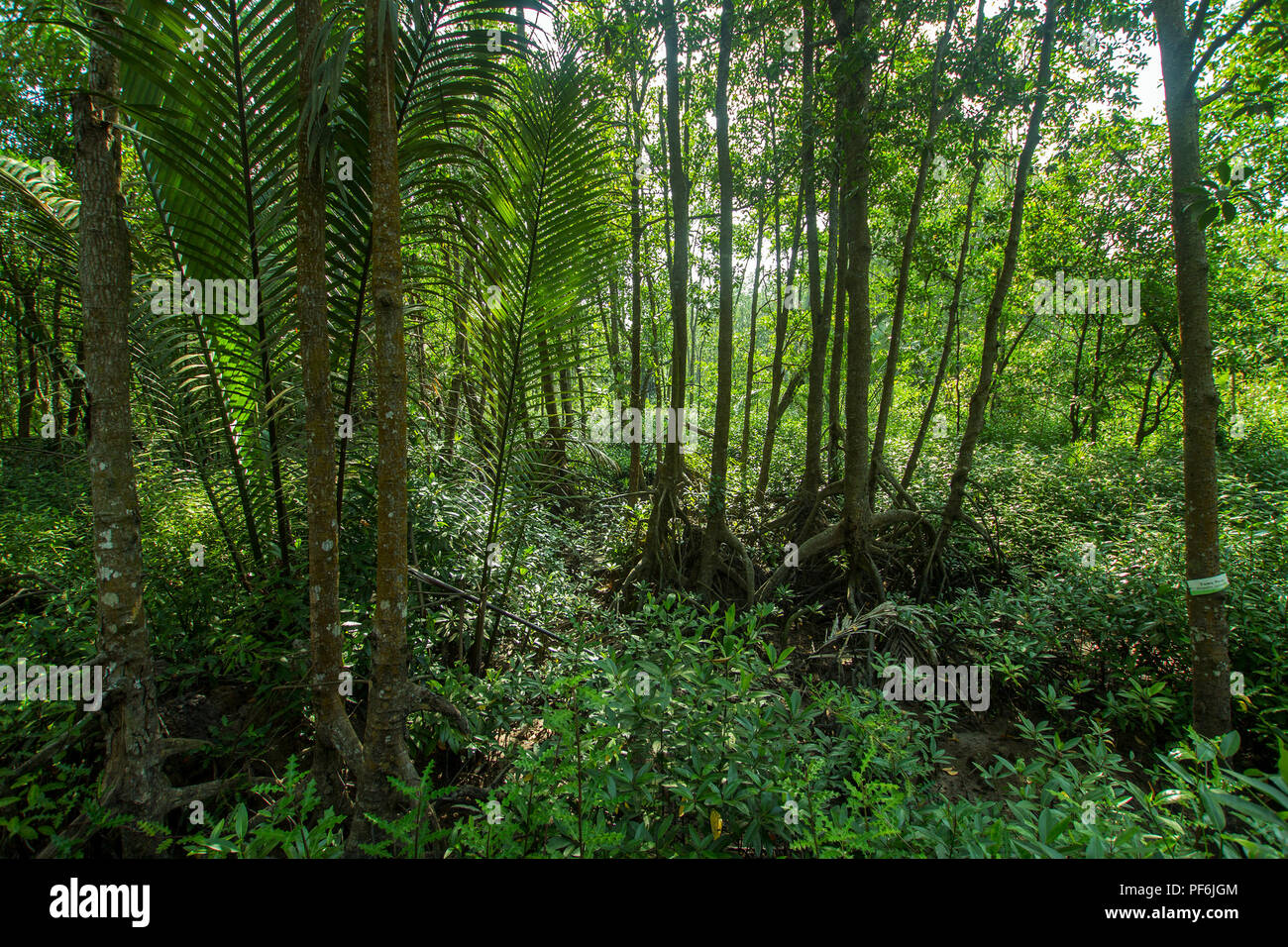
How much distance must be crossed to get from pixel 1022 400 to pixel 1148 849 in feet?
62.4

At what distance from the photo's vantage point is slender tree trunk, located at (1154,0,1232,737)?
2982 millimetres

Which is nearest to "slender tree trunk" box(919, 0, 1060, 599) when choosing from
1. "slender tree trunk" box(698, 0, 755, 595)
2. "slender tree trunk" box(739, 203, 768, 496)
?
"slender tree trunk" box(698, 0, 755, 595)

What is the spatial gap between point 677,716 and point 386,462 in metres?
1.43

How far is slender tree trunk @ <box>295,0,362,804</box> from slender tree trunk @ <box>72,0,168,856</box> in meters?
0.61

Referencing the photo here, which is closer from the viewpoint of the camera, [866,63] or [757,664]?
[757,664]

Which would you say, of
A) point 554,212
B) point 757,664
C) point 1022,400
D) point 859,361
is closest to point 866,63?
point 859,361

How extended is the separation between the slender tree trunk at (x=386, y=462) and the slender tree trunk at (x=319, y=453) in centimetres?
21

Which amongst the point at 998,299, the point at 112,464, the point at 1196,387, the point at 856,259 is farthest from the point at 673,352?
the point at 112,464

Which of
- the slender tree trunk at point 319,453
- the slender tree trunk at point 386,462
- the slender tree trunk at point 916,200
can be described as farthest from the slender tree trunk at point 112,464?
the slender tree trunk at point 916,200

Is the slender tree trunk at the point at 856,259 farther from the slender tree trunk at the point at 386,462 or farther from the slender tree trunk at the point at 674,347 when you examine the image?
the slender tree trunk at the point at 386,462

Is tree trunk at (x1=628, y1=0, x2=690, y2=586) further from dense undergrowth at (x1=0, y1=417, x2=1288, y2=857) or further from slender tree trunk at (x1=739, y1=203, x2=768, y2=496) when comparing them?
slender tree trunk at (x1=739, y1=203, x2=768, y2=496)

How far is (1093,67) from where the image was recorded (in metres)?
5.69

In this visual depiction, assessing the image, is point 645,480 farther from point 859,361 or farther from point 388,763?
point 388,763

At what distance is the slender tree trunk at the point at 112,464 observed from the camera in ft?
6.39
